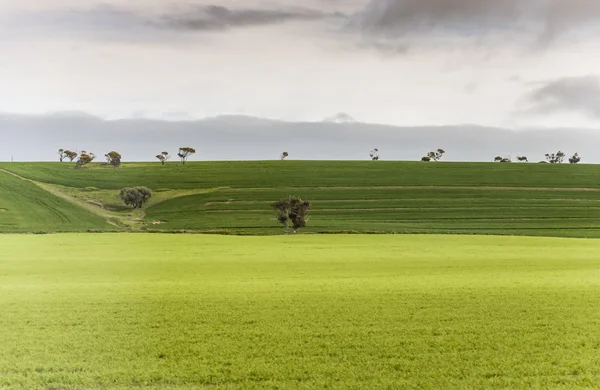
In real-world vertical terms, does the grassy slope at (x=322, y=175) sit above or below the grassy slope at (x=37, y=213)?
above

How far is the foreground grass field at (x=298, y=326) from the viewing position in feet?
47.6

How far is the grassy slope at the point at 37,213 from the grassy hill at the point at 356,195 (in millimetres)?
5995

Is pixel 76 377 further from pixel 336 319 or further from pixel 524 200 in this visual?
pixel 524 200

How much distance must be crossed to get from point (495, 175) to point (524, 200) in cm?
3003

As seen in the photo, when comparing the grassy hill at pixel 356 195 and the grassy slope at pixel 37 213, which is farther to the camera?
the grassy hill at pixel 356 195

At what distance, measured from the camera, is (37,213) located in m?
98.5

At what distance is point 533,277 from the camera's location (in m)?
35.5

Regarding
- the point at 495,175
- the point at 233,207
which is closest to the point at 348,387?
the point at 233,207

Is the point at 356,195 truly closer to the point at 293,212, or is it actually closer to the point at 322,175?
the point at 322,175

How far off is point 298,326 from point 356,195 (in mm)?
110995

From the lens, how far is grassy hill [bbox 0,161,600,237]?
96625 mm

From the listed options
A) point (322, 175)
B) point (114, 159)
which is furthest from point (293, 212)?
point (114, 159)

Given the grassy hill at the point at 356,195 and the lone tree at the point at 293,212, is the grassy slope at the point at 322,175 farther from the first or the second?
the lone tree at the point at 293,212

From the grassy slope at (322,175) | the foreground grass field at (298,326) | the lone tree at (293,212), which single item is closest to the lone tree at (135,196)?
the grassy slope at (322,175)
